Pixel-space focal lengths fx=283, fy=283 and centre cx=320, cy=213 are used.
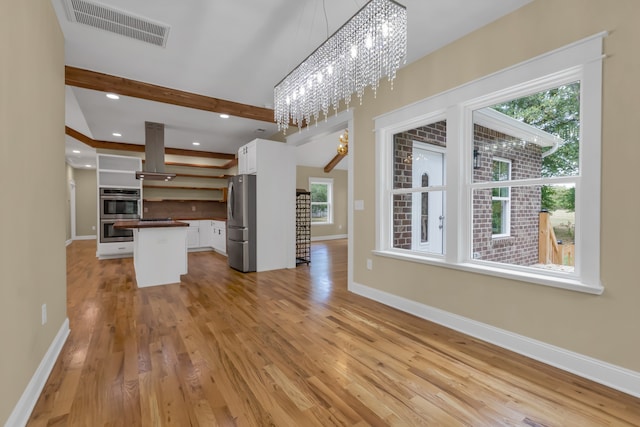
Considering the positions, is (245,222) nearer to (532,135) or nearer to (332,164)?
(532,135)

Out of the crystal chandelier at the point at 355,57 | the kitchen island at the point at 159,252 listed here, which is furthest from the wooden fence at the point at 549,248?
the kitchen island at the point at 159,252

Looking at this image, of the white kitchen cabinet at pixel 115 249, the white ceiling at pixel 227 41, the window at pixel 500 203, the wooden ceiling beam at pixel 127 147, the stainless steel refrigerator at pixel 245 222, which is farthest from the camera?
the white kitchen cabinet at pixel 115 249

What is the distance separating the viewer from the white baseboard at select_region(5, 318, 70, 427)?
137 cm

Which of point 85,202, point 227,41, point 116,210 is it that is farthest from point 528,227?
point 85,202

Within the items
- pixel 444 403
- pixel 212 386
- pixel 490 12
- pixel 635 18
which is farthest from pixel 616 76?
pixel 212 386

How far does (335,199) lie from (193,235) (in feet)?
16.1

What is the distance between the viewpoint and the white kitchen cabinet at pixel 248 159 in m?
5.02

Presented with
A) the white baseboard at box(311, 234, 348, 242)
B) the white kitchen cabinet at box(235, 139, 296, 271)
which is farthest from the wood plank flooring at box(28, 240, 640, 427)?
the white baseboard at box(311, 234, 348, 242)

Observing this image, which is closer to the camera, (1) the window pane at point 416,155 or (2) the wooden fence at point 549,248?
(2) the wooden fence at point 549,248

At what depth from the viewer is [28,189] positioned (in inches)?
65.3

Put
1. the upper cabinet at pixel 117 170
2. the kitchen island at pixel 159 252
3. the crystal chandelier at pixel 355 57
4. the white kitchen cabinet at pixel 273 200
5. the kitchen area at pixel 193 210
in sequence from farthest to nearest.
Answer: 1. the upper cabinet at pixel 117 170
2. the white kitchen cabinet at pixel 273 200
3. the kitchen area at pixel 193 210
4. the kitchen island at pixel 159 252
5. the crystal chandelier at pixel 355 57

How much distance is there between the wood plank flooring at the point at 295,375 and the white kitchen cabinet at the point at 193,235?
3.96 m

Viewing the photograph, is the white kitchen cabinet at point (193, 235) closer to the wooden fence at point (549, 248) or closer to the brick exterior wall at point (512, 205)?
the brick exterior wall at point (512, 205)

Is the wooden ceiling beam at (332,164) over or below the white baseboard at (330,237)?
over
